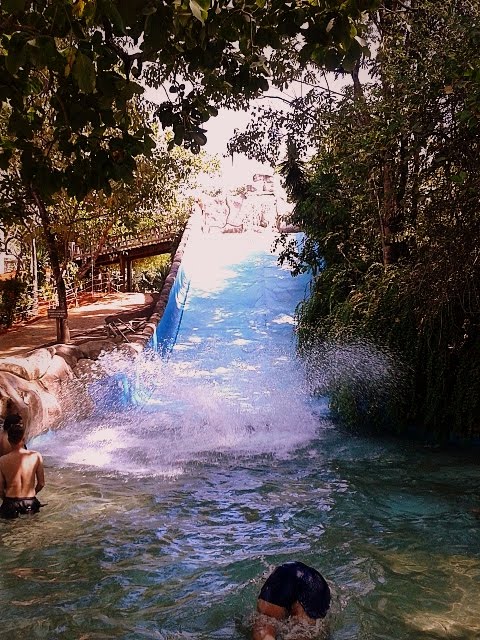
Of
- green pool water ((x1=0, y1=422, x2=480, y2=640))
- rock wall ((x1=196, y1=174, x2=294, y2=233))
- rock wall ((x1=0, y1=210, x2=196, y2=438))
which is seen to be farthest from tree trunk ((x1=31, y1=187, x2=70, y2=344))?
rock wall ((x1=196, y1=174, x2=294, y2=233))

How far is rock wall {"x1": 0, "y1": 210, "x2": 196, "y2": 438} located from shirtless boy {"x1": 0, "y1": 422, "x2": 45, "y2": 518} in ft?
6.14

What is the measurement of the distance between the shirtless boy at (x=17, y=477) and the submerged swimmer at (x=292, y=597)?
8.44 ft

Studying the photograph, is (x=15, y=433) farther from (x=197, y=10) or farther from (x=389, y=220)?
(x=389, y=220)

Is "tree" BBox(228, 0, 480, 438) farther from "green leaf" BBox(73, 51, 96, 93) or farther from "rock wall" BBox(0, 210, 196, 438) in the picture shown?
"green leaf" BBox(73, 51, 96, 93)

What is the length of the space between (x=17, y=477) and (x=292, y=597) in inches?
108

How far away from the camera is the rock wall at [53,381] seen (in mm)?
7917

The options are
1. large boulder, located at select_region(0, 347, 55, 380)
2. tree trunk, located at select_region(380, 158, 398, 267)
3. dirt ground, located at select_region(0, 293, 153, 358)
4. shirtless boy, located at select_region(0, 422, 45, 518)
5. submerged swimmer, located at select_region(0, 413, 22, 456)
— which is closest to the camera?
shirtless boy, located at select_region(0, 422, 45, 518)

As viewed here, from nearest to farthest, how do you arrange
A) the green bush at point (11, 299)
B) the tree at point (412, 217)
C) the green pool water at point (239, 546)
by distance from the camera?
the green pool water at point (239, 546)
the tree at point (412, 217)
the green bush at point (11, 299)

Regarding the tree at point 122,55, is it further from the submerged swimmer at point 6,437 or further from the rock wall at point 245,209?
the rock wall at point 245,209

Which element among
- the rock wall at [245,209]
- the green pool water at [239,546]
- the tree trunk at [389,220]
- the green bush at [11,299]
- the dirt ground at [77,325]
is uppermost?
the rock wall at [245,209]

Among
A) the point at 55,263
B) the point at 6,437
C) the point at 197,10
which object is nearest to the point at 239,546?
the point at 6,437

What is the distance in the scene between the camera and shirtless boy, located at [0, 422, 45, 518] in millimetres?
5461

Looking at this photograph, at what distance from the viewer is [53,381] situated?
9250 mm

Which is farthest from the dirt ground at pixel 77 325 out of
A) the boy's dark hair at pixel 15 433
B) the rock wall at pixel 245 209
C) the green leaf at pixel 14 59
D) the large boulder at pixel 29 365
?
the rock wall at pixel 245 209
